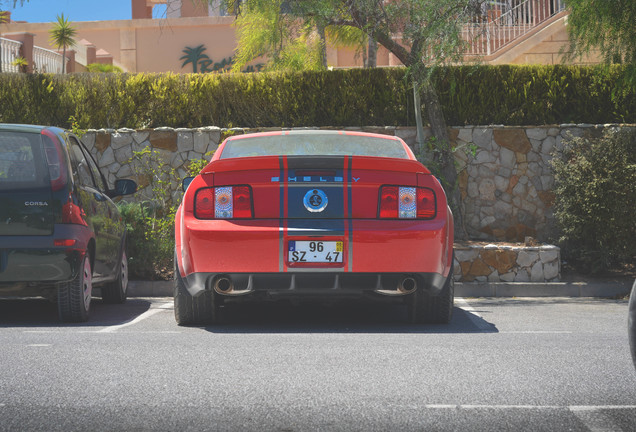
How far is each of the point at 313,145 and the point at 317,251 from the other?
1.39m

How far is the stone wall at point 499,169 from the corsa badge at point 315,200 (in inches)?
322

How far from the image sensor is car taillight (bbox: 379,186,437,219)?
6637mm

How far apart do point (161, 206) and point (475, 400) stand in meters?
10.5

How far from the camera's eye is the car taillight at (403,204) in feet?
21.8

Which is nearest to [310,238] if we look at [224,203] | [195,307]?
[224,203]

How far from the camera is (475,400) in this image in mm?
4293

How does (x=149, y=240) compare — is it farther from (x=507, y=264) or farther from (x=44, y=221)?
(x=507, y=264)

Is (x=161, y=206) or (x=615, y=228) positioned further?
(x=161, y=206)

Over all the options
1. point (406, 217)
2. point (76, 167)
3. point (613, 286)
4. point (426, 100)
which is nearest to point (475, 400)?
point (406, 217)

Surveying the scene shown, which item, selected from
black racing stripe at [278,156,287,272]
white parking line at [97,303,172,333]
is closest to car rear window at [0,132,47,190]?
white parking line at [97,303,172,333]

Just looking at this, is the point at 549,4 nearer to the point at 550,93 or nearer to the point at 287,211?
the point at 550,93

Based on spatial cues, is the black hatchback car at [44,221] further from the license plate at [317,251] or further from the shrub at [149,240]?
the shrub at [149,240]

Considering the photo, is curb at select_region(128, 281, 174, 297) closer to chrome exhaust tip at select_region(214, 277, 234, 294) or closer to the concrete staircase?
chrome exhaust tip at select_region(214, 277, 234, 294)

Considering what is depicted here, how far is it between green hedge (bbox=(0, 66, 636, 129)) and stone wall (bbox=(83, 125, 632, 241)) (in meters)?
0.36
